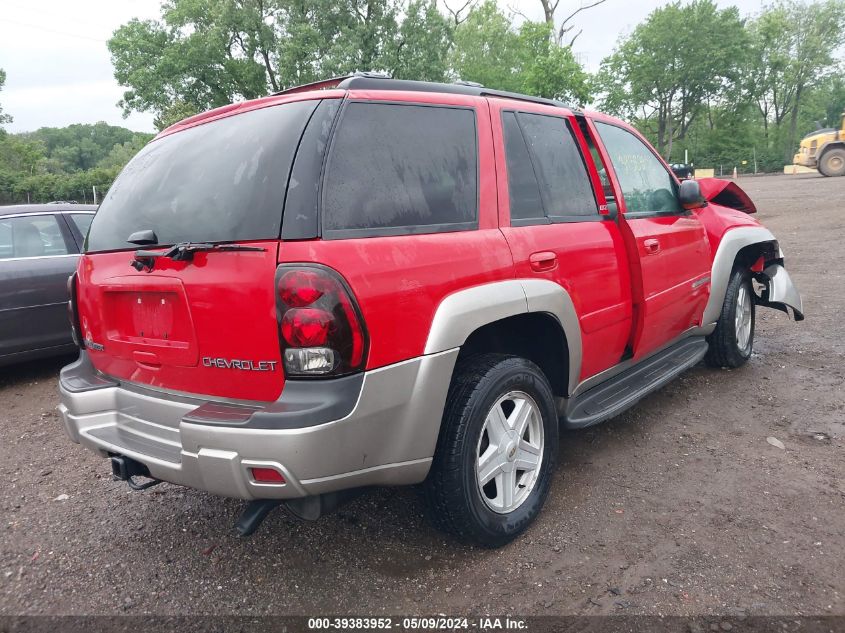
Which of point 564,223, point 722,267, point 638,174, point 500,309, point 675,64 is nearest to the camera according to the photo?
point 500,309

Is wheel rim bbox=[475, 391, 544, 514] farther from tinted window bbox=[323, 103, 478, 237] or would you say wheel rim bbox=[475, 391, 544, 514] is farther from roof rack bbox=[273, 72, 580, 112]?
roof rack bbox=[273, 72, 580, 112]

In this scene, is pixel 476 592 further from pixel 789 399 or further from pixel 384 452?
pixel 789 399

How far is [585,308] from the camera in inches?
112

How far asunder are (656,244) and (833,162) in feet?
94.7

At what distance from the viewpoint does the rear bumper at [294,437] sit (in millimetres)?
1819

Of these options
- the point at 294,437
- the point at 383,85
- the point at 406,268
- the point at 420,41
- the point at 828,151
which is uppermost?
the point at 420,41

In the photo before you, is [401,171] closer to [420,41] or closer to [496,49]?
[420,41]

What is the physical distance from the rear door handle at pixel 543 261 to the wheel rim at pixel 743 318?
2613 mm

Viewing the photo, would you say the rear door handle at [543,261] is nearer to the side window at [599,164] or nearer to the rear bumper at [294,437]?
the rear bumper at [294,437]

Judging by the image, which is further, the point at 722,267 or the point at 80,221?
the point at 80,221

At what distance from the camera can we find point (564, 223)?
2.86 m

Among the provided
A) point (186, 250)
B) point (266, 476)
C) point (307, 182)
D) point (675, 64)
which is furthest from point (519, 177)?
point (675, 64)

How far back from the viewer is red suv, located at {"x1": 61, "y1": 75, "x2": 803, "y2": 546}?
1.88m

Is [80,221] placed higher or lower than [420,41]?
lower
